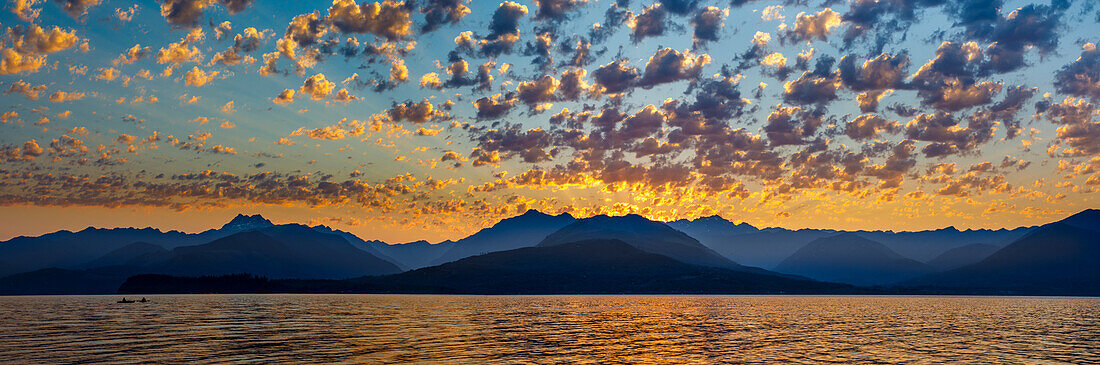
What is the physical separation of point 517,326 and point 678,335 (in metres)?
33.0

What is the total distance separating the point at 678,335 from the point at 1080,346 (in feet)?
176

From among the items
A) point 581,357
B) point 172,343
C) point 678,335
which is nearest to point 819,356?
point 581,357

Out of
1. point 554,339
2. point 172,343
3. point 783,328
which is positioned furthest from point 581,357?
point 783,328

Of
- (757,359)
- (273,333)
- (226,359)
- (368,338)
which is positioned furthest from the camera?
(273,333)

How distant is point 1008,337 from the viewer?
4592 inches

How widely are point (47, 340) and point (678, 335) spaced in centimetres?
8761

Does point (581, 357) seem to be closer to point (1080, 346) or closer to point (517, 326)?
point (517, 326)

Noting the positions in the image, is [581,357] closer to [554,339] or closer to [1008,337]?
[554,339]

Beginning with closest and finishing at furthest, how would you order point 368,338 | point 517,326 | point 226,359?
point 226,359
point 368,338
point 517,326

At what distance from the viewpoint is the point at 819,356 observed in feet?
274

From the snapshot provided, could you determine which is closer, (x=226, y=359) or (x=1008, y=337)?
(x=226, y=359)

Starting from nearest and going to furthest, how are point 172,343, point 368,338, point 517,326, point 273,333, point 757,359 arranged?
1. point 757,359
2. point 172,343
3. point 368,338
4. point 273,333
5. point 517,326

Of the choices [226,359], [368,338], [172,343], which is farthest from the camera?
[368,338]

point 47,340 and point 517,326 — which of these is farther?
point 517,326
